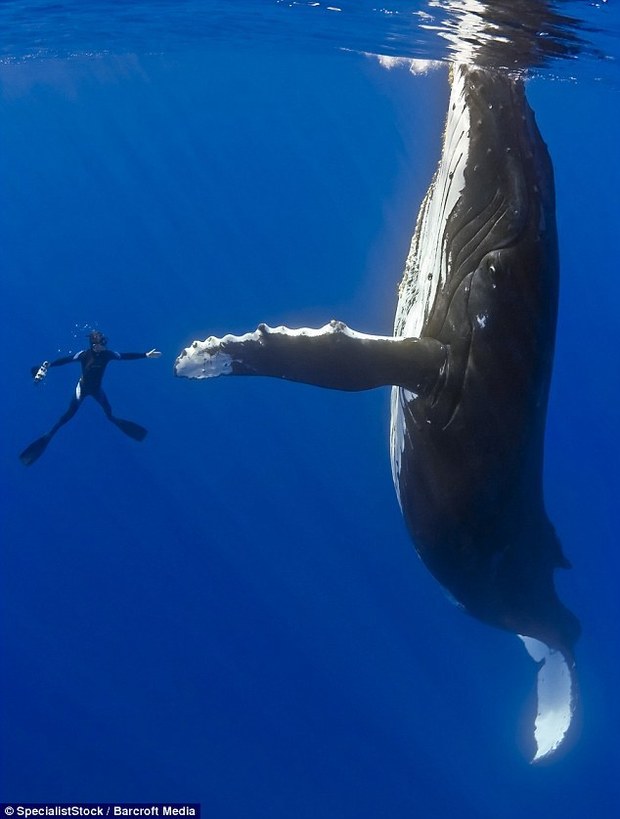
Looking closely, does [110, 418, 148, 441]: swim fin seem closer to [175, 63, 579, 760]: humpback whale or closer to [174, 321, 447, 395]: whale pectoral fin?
[175, 63, 579, 760]: humpback whale

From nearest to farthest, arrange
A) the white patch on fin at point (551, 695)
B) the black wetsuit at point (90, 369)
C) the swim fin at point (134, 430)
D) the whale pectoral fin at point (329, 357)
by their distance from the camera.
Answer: the whale pectoral fin at point (329, 357) < the white patch on fin at point (551, 695) < the black wetsuit at point (90, 369) < the swim fin at point (134, 430)

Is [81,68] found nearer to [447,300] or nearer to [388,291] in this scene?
[388,291]

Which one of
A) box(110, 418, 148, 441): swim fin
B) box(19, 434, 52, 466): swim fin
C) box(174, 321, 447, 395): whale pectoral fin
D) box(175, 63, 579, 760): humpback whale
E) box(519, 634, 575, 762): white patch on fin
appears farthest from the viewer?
box(110, 418, 148, 441): swim fin

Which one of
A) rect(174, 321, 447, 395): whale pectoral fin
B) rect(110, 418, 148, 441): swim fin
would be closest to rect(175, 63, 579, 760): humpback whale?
rect(174, 321, 447, 395): whale pectoral fin

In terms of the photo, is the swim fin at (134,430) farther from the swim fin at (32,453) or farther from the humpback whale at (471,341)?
the humpback whale at (471,341)

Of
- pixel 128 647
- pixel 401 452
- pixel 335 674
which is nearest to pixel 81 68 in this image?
pixel 128 647

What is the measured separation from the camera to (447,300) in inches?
195

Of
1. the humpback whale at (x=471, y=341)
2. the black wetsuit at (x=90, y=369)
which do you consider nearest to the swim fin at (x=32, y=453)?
the black wetsuit at (x=90, y=369)

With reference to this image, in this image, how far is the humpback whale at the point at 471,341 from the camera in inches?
185

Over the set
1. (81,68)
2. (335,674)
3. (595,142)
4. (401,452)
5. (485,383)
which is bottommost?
(485,383)

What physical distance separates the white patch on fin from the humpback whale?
2996 millimetres

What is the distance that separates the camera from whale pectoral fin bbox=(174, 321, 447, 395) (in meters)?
4.53

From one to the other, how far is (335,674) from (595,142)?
3376 cm

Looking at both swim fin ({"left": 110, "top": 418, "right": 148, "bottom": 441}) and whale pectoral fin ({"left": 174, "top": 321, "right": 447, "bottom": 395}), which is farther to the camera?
swim fin ({"left": 110, "top": 418, "right": 148, "bottom": 441})
